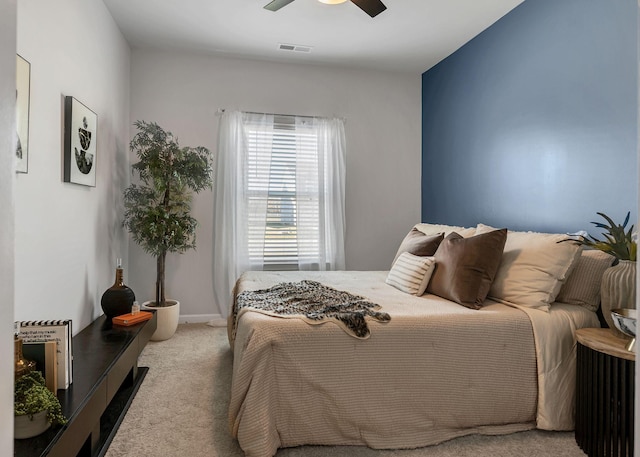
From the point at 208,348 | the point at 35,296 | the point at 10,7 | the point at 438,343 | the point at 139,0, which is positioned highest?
the point at 139,0

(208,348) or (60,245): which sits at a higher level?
(60,245)

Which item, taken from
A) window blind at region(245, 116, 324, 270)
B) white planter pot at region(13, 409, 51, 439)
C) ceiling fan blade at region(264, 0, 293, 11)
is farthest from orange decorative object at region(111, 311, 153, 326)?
ceiling fan blade at region(264, 0, 293, 11)

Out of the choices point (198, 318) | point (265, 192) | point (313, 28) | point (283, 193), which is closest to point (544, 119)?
point (313, 28)

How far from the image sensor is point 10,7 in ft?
2.32

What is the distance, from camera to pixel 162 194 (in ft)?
12.1

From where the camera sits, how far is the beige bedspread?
1914 millimetres

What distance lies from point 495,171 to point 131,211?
3.19 metres

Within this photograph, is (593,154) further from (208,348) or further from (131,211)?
(131,211)

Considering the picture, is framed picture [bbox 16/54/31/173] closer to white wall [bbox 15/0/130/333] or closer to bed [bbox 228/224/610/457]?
white wall [bbox 15/0/130/333]

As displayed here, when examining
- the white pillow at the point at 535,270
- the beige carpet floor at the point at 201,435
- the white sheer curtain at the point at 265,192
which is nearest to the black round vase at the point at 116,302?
the beige carpet floor at the point at 201,435

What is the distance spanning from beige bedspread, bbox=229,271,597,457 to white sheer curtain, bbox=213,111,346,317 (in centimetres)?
212

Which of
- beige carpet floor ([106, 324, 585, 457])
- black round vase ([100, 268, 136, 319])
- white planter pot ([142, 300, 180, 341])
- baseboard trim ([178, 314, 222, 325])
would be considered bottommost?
beige carpet floor ([106, 324, 585, 457])

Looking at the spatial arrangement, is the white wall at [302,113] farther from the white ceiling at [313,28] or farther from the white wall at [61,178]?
the white wall at [61,178]

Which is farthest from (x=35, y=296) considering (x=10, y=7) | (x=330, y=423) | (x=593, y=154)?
(x=593, y=154)
